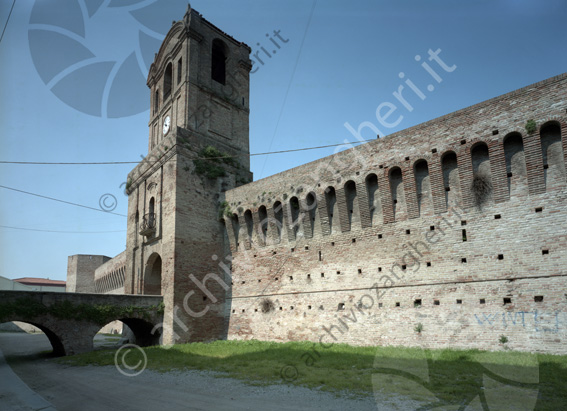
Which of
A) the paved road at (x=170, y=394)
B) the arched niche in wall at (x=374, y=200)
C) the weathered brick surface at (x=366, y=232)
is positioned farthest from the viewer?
the arched niche in wall at (x=374, y=200)

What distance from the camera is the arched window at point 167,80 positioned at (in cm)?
→ 2562

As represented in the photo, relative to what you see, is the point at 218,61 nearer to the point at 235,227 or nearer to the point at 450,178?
the point at 235,227

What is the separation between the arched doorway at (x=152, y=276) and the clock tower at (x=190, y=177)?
0.19 ft

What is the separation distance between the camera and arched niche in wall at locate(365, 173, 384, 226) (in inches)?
598

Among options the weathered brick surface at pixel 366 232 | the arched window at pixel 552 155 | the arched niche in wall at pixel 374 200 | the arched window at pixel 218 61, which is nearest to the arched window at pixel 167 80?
the weathered brick surface at pixel 366 232

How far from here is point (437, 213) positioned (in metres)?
13.7

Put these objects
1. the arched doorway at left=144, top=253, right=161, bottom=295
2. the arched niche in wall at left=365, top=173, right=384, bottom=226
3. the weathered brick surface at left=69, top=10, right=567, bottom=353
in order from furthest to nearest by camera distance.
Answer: the arched doorway at left=144, top=253, right=161, bottom=295 < the arched niche in wall at left=365, top=173, right=384, bottom=226 < the weathered brick surface at left=69, top=10, right=567, bottom=353

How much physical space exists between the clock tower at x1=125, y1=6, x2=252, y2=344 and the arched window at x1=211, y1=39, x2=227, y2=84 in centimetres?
7

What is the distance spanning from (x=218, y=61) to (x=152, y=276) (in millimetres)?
14534

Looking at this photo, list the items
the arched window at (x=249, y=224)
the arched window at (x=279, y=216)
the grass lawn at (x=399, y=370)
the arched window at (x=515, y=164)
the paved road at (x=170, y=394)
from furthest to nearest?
the arched window at (x=249, y=224) < the arched window at (x=279, y=216) < the arched window at (x=515, y=164) < the grass lawn at (x=399, y=370) < the paved road at (x=170, y=394)

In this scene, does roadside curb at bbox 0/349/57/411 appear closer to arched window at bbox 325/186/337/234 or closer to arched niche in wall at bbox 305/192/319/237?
arched niche in wall at bbox 305/192/319/237

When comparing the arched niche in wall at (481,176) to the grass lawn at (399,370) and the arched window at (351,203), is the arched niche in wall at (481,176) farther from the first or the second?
the grass lawn at (399,370)

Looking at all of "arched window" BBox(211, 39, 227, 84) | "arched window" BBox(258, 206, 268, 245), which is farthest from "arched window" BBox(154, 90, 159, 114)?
"arched window" BBox(258, 206, 268, 245)

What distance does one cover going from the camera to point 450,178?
540 inches
